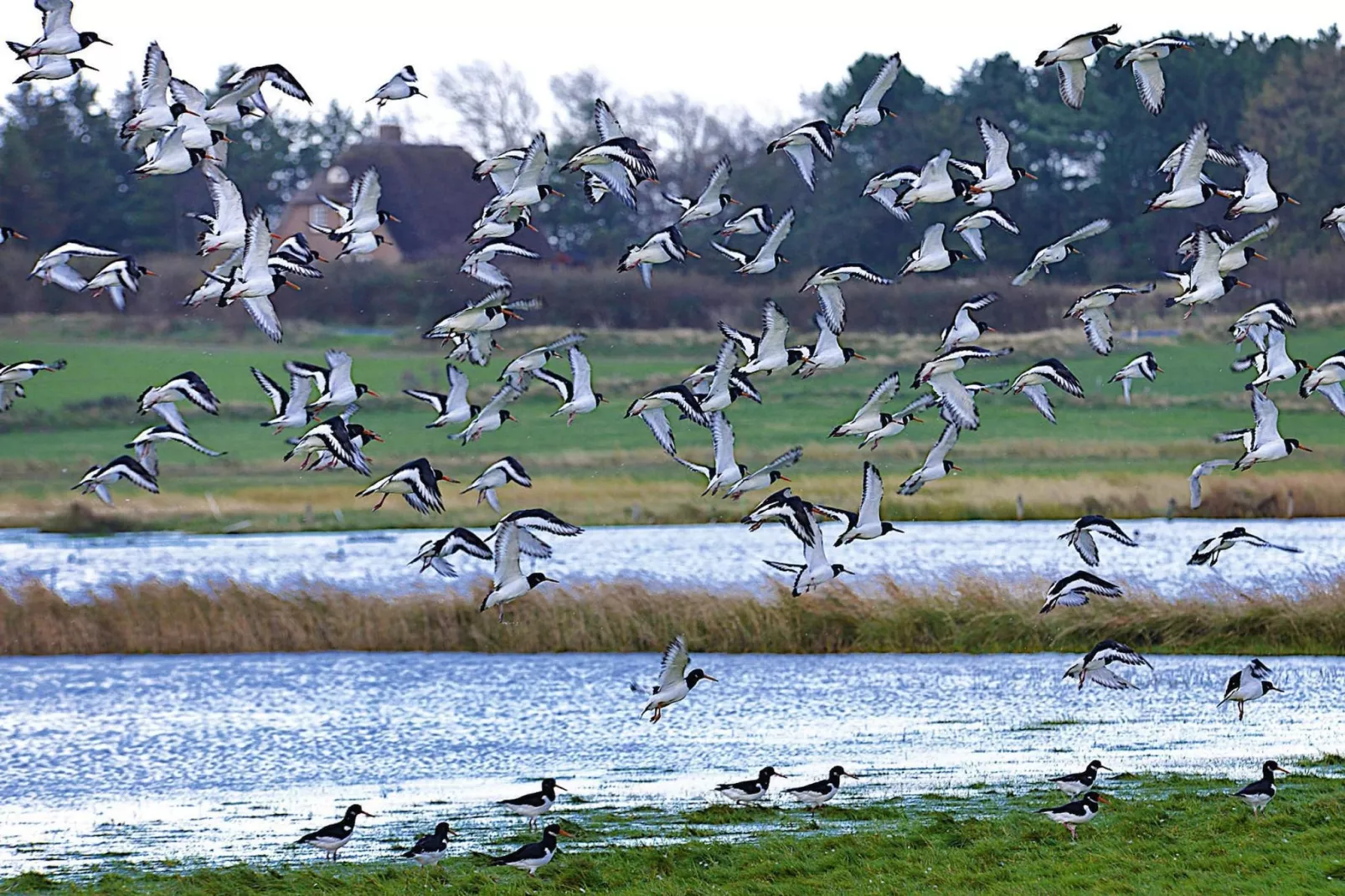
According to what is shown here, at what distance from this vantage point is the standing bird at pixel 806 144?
20.6 metres

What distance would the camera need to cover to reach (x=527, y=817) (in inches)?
714

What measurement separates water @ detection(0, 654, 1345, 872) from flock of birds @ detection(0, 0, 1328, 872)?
1608 mm

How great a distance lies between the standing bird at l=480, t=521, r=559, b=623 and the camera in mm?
19234

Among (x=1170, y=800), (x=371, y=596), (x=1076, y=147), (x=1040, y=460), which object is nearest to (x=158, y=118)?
(x=1170, y=800)

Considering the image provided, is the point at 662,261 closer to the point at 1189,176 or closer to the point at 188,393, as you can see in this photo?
the point at 188,393

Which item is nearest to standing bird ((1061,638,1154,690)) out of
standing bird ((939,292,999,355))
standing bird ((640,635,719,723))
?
standing bird ((939,292,999,355))

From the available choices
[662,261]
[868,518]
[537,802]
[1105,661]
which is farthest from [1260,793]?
[662,261]

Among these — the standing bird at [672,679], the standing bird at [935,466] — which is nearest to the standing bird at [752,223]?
the standing bird at [935,466]

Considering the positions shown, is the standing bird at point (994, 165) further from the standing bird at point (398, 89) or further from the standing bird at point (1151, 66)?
the standing bird at point (398, 89)

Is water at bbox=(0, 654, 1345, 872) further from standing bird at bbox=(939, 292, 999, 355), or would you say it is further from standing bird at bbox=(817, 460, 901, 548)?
standing bird at bbox=(939, 292, 999, 355)

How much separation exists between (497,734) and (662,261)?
24.3ft

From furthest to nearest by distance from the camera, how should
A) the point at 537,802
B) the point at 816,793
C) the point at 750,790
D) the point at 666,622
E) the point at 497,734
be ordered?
the point at 666,622 → the point at 497,734 → the point at 750,790 → the point at 816,793 → the point at 537,802

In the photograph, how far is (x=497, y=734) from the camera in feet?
81.0

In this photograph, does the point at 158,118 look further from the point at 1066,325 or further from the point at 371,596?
the point at 1066,325
